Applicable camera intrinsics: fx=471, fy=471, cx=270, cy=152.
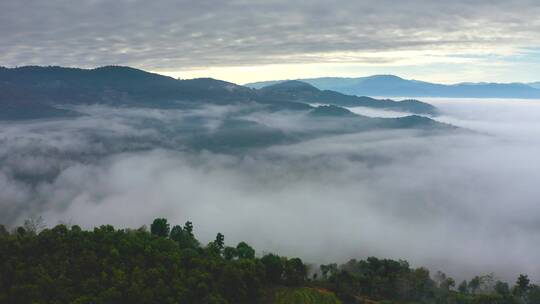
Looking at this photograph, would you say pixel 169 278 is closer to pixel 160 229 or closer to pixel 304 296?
pixel 304 296

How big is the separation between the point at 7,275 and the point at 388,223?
468 ft

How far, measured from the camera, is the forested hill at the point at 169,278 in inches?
2247

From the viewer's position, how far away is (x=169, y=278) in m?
62.0

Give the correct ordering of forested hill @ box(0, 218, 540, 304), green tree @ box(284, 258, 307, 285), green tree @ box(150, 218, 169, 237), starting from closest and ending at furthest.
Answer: forested hill @ box(0, 218, 540, 304), green tree @ box(284, 258, 307, 285), green tree @ box(150, 218, 169, 237)

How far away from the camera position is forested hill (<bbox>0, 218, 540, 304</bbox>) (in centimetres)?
5706

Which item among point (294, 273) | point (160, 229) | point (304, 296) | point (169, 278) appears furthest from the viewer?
point (160, 229)

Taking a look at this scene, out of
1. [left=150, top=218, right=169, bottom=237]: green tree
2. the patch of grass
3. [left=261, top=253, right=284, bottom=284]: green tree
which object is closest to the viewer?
the patch of grass

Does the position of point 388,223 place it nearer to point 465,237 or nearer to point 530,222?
point 465,237

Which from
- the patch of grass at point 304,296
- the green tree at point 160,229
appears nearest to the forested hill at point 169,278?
the patch of grass at point 304,296

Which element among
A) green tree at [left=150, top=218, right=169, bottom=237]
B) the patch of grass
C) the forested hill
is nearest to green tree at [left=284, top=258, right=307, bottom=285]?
the forested hill

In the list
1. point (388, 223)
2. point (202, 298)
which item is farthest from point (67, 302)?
point (388, 223)

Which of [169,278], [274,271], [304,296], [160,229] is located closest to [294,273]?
[274,271]

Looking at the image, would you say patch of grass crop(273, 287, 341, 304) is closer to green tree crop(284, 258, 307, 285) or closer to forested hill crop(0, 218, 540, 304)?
forested hill crop(0, 218, 540, 304)

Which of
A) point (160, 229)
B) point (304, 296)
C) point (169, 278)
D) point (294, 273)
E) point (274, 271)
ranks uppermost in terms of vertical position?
point (160, 229)
